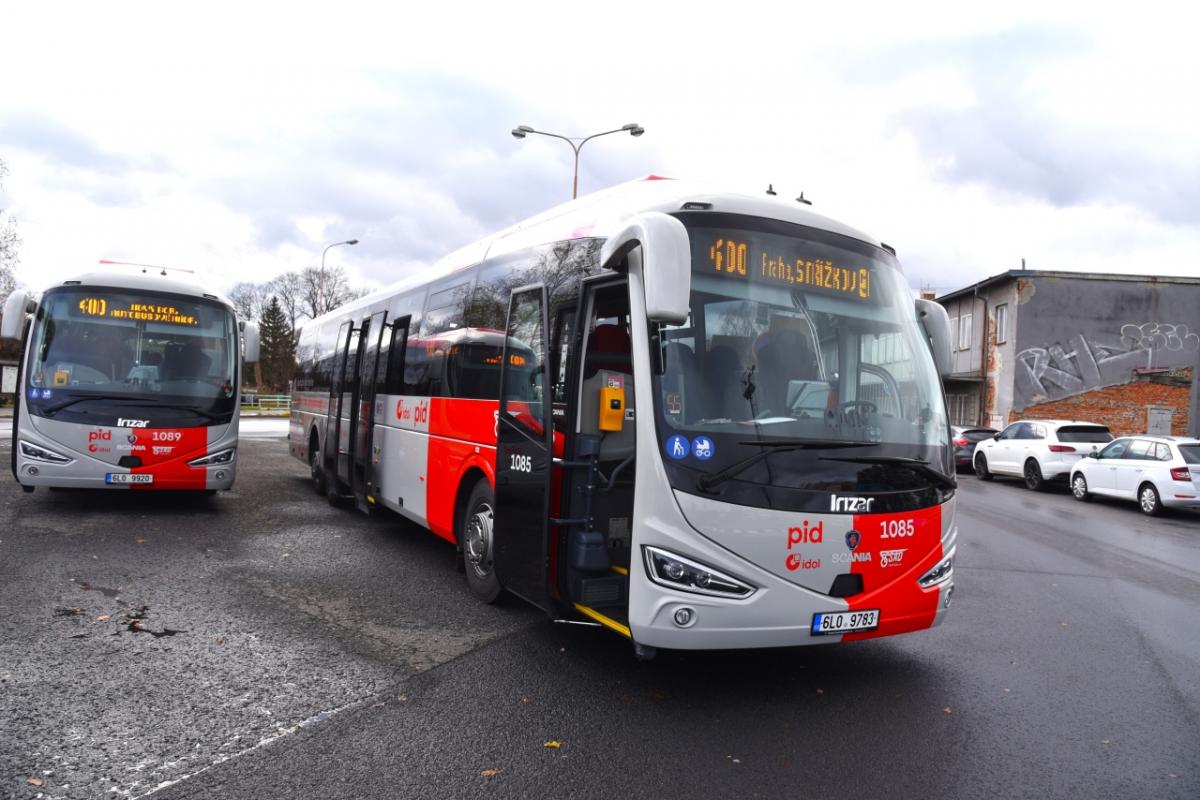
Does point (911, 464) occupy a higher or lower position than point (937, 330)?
lower

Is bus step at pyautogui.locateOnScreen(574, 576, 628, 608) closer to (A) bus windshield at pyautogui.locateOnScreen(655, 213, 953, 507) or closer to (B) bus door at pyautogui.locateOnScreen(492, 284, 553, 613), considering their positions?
(B) bus door at pyautogui.locateOnScreen(492, 284, 553, 613)

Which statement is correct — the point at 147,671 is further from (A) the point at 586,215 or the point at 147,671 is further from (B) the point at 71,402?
(B) the point at 71,402

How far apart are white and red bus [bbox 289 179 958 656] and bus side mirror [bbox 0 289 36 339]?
280 inches

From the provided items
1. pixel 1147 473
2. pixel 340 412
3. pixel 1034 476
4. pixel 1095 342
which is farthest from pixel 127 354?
pixel 1095 342

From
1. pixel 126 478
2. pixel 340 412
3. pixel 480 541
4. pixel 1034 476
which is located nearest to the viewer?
pixel 480 541

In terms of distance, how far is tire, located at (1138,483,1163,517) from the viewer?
52.5ft

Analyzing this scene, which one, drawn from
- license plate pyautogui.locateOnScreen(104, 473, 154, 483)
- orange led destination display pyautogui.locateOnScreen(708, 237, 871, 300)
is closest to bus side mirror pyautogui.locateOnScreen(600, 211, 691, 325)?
orange led destination display pyautogui.locateOnScreen(708, 237, 871, 300)

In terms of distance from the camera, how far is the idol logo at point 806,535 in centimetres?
469

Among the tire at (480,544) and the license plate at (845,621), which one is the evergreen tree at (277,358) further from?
the license plate at (845,621)

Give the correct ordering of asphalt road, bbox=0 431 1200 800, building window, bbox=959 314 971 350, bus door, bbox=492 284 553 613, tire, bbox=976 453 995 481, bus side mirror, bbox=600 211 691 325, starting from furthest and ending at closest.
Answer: building window, bbox=959 314 971 350, tire, bbox=976 453 995 481, bus door, bbox=492 284 553 613, bus side mirror, bbox=600 211 691 325, asphalt road, bbox=0 431 1200 800

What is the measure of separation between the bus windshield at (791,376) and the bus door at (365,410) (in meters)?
6.18

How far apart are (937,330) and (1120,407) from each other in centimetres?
3108

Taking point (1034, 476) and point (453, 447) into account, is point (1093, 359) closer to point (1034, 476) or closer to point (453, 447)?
point (1034, 476)

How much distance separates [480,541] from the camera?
697cm
